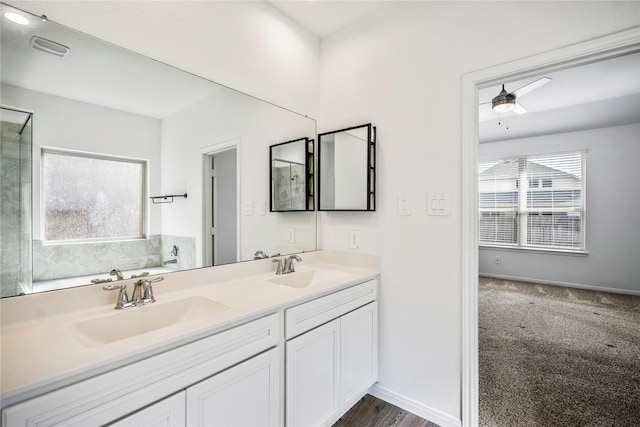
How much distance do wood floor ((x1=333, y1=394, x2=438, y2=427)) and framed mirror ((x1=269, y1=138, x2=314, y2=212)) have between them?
1.41m

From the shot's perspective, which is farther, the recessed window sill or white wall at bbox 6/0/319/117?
the recessed window sill

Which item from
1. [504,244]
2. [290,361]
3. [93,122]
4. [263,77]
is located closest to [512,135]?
[504,244]

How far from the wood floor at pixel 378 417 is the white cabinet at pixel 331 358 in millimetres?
143

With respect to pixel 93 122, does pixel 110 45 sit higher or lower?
higher

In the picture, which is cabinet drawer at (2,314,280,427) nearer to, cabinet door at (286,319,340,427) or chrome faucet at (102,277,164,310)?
cabinet door at (286,319,340,427)

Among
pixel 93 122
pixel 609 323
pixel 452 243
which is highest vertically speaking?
pixel 93 122

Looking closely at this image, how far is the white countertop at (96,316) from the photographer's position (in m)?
0.75

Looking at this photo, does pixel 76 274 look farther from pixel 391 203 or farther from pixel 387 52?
pixel 387 52

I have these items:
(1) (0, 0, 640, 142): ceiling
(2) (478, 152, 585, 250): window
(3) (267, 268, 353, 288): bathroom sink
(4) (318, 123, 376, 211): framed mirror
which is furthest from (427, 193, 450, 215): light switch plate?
(2) (478, 152, 585, 250): window

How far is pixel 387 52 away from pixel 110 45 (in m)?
1.60

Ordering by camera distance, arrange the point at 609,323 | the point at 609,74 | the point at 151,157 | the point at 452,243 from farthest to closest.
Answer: the point at 609,323 → the point at 609,74 → the point at 452,243 → the point at 151,157

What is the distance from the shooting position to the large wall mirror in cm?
109

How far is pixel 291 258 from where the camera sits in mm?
1999

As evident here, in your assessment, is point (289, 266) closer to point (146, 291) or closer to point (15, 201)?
point (146, 291)
